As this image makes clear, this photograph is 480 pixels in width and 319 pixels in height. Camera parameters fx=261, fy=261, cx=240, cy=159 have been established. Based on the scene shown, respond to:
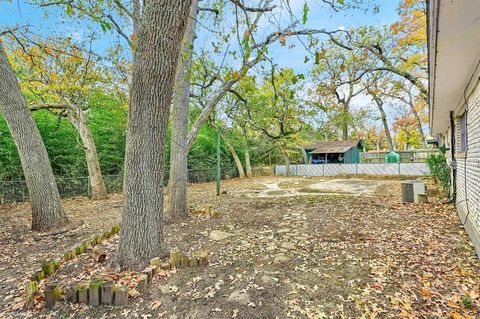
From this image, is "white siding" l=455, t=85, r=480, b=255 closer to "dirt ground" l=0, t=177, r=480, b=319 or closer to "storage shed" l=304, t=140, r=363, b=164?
"dirt ground" l=0, t=177, r=480, b=319

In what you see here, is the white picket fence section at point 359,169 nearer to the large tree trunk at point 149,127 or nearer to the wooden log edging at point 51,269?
the wooden log edging at point 51,269

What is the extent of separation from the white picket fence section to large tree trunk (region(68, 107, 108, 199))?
1367cm

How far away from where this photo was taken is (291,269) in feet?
9.95

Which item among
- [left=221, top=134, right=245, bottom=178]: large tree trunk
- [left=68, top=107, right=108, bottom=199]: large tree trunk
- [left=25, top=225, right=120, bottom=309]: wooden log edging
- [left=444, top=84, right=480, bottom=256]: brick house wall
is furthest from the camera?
[left=221, top=134, right=245, bottom=178]: large tree trunk

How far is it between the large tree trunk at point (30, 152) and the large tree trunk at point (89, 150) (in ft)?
12.9

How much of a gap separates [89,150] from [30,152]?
412cm

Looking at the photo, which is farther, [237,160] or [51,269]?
[237,160]

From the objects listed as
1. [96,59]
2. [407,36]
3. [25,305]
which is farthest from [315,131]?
[25,305]

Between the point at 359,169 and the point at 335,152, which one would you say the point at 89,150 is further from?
the point at 335,152

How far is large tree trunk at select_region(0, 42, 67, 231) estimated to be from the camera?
467 centimetres

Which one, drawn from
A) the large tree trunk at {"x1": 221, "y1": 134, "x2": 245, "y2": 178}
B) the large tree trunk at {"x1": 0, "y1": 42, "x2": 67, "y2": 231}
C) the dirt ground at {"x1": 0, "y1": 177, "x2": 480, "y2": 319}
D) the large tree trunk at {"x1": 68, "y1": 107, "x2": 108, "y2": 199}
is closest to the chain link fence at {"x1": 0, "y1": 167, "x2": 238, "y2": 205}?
the large tree trunk at {"x1": 68, "y1": 107, "x2": 108, "y2": 199}

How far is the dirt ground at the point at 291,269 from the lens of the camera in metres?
2.32

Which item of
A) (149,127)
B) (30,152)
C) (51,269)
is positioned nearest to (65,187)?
(30,152)

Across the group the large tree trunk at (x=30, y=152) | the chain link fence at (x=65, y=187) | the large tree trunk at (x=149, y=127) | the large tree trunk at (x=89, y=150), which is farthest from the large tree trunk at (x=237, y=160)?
the large tree trunk at (x=149, y=127)
